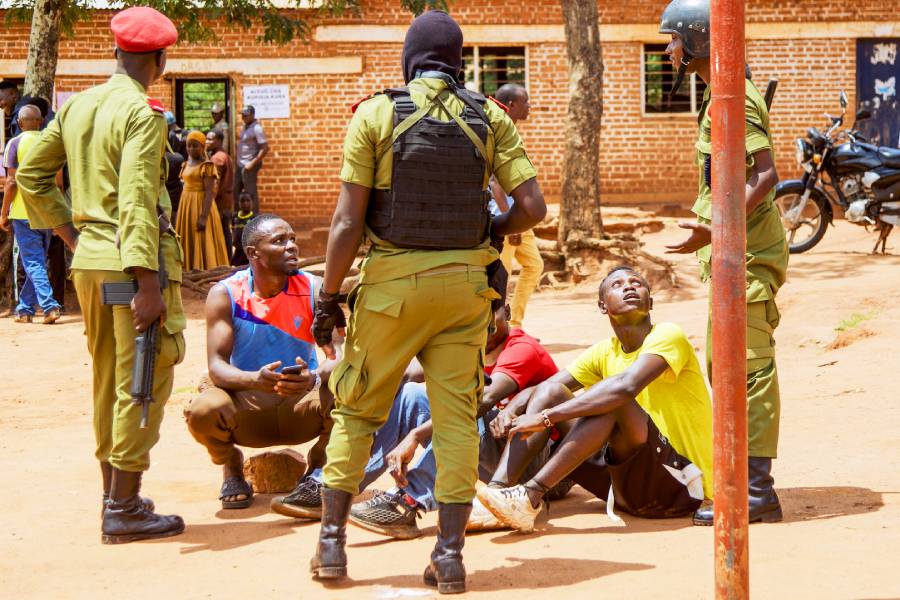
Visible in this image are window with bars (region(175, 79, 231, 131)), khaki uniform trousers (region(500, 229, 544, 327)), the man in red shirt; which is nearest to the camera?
the man in red shirt

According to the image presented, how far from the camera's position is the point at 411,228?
417 centimetres

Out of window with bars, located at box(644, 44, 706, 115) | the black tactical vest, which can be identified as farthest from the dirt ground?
window with bars, located at box(644, 44, 706, 115)

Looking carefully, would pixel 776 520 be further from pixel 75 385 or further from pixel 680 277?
pixel 680 277

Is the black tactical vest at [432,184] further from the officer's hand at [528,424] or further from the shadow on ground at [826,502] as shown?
the shadow on ground at [826,502]

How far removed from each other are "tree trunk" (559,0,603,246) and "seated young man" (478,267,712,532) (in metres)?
9.27

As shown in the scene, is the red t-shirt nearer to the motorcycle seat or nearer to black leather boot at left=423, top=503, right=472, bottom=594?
Result: black leather boot at left=423, top=503, right=472, bottom=594

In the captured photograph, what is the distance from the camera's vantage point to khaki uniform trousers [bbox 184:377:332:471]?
543 cm

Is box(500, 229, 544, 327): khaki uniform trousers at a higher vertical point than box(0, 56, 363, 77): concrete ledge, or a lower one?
lower

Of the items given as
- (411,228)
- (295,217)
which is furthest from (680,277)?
(411,228)

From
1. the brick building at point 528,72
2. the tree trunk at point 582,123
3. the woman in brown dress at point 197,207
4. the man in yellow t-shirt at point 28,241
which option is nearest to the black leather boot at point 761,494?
the man in yellow t-shirt at point 28,241

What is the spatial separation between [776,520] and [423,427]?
4.80 feet

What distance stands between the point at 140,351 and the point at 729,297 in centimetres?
245

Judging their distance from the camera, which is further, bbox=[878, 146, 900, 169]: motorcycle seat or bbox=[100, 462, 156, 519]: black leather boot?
bbox=[878, 146, 900, 169]: motorcycle seat

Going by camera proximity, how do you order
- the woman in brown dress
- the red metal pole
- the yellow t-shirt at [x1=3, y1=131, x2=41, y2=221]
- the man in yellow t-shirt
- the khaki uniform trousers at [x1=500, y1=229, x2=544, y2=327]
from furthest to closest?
the woman in brown dress → the man in yellow t-shirt → the yellow t-shirt at [x1=3, y1=131, x2=41, y2=221] → the khaki uniform trousers at [x1=500, y1=229, x2=544, y2=327] → the red metal pole
